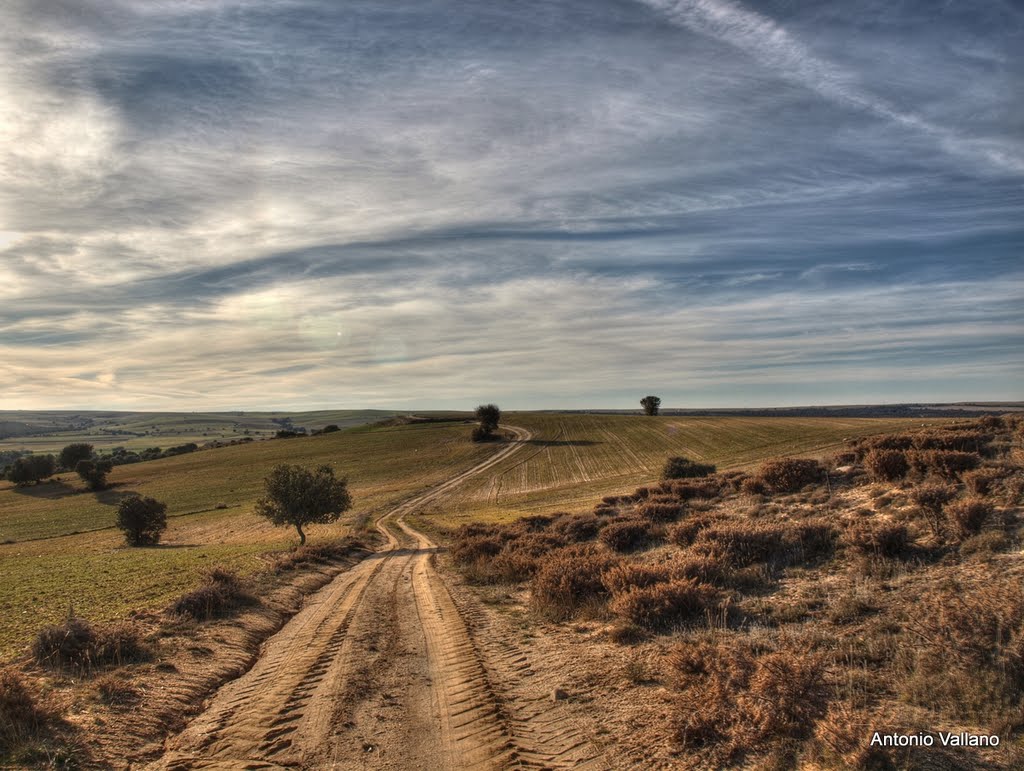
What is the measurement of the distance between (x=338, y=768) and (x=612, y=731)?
3.72 metres

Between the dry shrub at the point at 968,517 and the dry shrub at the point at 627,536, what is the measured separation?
346 inches

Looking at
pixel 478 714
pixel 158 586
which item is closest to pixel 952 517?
pixel 478 714

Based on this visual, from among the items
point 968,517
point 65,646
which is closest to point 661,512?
point 968,517

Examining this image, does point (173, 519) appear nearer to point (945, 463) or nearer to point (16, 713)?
point (16, 713)

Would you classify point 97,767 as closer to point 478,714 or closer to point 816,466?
point 478,714

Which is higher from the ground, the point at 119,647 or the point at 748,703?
the point at 748,703

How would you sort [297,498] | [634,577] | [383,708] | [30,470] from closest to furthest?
[383,708] → [634,577] → [297,498] → [30,470]

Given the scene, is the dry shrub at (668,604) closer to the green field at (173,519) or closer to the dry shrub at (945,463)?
the dry shrub at (945,463)

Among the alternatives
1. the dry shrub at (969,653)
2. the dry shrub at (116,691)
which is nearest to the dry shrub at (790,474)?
the dry shrub at (969,653)

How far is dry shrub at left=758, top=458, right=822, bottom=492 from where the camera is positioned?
1952 cm

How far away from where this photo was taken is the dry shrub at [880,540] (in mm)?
11430

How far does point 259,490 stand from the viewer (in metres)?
78.8

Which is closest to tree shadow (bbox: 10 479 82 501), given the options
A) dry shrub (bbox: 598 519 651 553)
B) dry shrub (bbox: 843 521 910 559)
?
dry shrub (bbox: 598 519 651 553)

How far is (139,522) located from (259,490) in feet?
93.8
